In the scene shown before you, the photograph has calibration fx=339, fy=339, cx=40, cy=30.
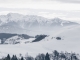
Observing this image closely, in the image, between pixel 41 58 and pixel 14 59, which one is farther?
pixel 41 58

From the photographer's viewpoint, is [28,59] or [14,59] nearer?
[14,59]

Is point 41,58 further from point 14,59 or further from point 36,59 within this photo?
point 14,59

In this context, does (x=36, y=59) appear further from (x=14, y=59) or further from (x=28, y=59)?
(x=14, y=59)

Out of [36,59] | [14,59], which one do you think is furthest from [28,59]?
[14,59]

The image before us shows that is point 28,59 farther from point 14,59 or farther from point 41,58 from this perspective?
point 14,59

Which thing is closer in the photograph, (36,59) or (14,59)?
(14,59)

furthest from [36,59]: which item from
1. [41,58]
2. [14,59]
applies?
[14,59]
